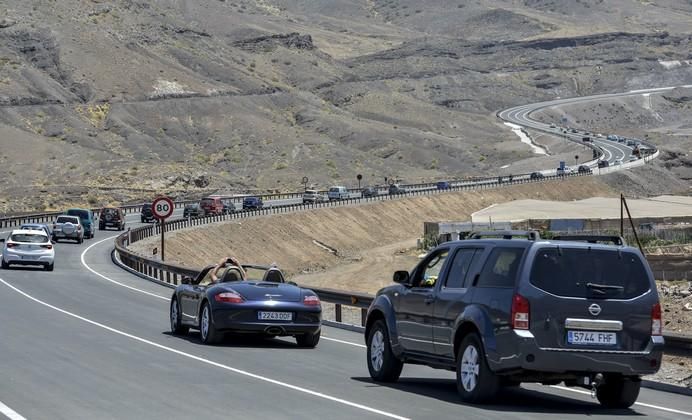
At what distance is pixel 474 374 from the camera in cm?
1405

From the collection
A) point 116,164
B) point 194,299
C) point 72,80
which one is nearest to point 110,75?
point 72,80

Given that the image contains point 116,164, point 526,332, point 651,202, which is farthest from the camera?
point 116,164

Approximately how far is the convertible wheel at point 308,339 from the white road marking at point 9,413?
8.15 metres

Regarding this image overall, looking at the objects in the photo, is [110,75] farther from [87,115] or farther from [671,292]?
[671,292]

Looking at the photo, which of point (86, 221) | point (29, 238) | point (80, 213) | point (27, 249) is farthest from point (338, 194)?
point (27, 249)

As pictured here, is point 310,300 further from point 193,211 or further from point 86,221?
point 193,211

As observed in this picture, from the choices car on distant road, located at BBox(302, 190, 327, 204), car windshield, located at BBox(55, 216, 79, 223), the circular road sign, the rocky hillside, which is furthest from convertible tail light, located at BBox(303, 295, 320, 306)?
the rocky hillside

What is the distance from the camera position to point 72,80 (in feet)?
520

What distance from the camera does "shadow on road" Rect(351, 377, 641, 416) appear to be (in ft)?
45.6

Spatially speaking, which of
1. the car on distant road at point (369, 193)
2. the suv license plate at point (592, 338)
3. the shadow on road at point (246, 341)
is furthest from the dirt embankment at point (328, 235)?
the suv license plate at point (592, 338)

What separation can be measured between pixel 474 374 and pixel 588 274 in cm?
157

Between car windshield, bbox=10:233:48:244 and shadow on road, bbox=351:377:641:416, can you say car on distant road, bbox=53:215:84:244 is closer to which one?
car windshield, bbox=10:233:48:244

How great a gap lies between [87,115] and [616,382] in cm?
13992

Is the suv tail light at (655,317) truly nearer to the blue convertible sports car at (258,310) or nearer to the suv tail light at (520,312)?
the suv tail light at (520,312)
